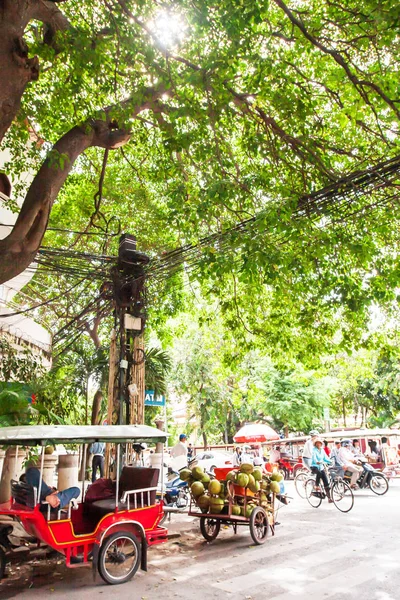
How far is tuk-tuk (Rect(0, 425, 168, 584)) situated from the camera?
19.6 feet

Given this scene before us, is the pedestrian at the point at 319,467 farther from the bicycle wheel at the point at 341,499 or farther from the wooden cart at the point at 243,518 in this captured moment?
the wooden cart at the point at 243,518

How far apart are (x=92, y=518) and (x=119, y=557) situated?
107 cm

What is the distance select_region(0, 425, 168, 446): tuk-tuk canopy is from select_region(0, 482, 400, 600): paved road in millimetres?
1776

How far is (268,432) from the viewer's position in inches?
901

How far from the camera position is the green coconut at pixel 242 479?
316 inches

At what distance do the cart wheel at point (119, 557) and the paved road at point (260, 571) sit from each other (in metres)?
0.14

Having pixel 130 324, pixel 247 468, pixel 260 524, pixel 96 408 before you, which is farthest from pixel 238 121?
pixel 96 408

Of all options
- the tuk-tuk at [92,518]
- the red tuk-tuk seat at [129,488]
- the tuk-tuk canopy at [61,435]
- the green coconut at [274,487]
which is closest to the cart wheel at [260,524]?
the green coconut at [274,487]

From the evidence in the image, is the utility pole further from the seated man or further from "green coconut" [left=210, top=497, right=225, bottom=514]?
the seated man

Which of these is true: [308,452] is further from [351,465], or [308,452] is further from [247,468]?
[247,468]

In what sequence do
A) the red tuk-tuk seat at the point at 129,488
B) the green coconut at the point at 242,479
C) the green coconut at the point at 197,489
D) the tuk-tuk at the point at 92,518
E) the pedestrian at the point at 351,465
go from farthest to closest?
the pedestrian at the point at 351,465 < the green coconut at the point at 197,489 < the green coconut at the point at 242,479 < the red tuk-tuk seat at the point at 129,488 < the tuk-tuk at the point at 92,518

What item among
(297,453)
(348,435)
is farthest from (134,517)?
(297,453)

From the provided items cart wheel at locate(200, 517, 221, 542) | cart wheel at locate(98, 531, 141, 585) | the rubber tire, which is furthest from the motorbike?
cart wheel at locate(98, 531, 141, 585)

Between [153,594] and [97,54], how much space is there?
6.67m
